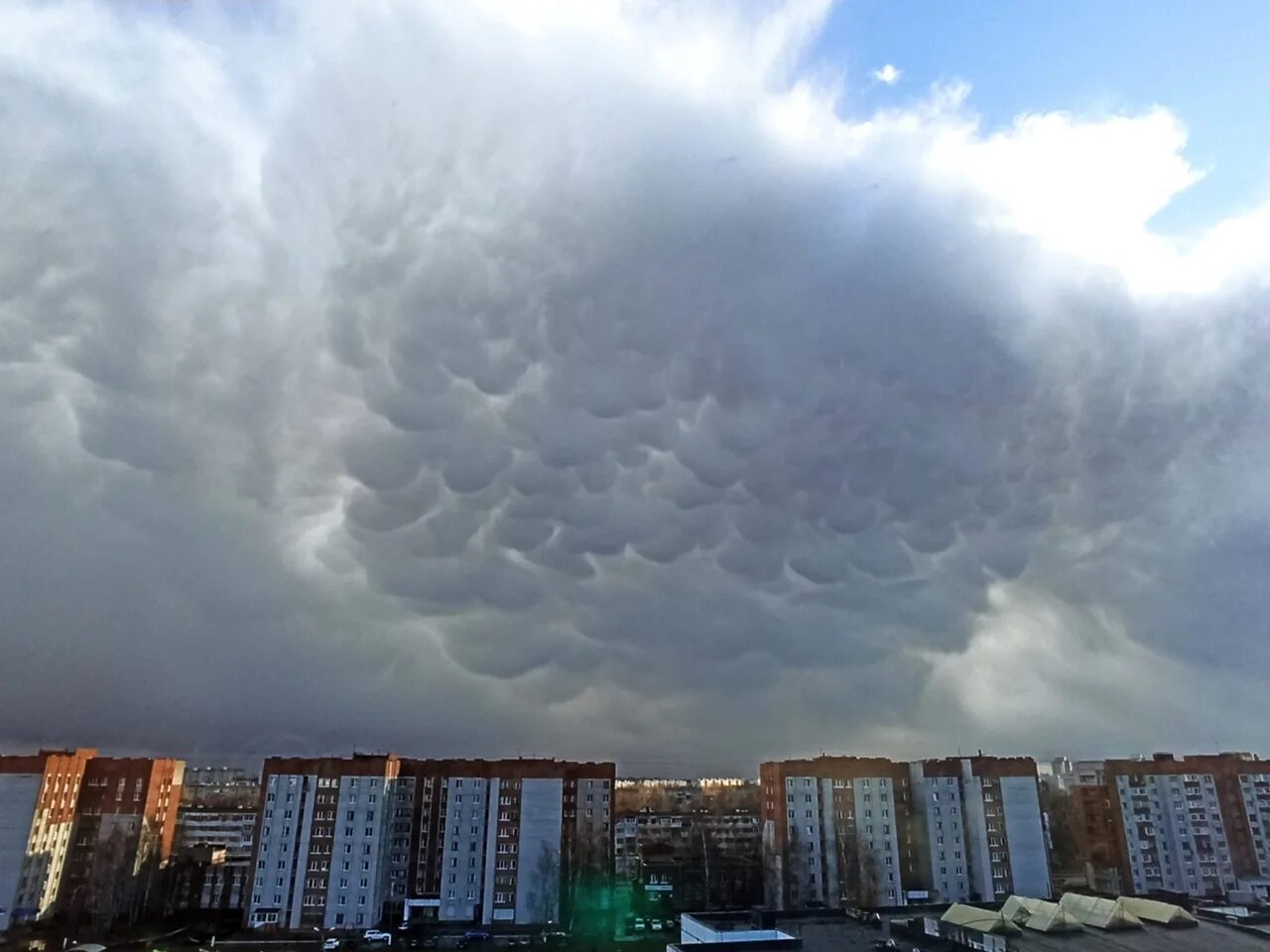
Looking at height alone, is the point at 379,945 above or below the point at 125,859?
below

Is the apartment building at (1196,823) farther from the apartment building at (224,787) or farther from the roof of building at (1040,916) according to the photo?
the apartment building at (224,787)

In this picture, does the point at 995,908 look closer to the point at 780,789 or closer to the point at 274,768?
the point at 780,789

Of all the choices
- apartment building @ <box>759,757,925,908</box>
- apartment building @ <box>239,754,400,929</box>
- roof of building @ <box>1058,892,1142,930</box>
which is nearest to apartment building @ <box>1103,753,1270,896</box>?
apartment building @ <box>759,757,925,908</box>

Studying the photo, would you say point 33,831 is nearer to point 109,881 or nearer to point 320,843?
point 109,881

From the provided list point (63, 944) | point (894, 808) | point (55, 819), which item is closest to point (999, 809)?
point (894, 808)

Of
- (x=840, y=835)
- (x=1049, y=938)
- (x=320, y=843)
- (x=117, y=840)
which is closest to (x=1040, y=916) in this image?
(x=1049, y=938)

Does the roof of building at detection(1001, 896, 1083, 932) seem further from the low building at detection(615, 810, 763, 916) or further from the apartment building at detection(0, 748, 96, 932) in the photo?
the apartment building at detection(0, 748, 96, 932)
